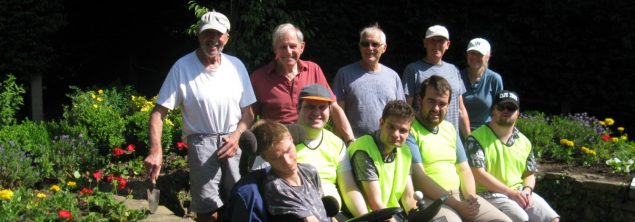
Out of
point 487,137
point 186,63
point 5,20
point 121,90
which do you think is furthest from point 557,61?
point 5,20

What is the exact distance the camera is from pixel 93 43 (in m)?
10.0

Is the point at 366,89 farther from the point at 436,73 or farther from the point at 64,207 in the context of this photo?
the point at 64,207

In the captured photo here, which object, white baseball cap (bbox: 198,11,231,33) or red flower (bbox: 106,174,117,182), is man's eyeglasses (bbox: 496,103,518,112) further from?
red flower (bbox: 106,174,117,182)

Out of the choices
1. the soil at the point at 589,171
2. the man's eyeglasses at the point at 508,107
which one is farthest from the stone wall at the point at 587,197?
the man's eyeglasses at the point at 508,107

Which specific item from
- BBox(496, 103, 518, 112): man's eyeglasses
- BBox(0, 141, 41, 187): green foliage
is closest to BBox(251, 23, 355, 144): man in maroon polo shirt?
BBox(496, 103, 518, 112): man's eyeglasses

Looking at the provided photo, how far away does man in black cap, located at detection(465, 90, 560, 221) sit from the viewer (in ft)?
14.6

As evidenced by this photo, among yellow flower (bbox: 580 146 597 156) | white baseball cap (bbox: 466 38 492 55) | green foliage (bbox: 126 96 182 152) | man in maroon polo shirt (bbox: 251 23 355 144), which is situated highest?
white baseball cap (bbox: 466 38 492 55)

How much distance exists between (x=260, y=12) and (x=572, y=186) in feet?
12.0

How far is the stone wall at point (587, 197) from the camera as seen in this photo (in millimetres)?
5547

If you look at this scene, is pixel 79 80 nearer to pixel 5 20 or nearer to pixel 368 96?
pixel 5 20

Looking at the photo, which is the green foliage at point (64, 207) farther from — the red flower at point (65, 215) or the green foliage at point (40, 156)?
the green foliage at point (40, 156)

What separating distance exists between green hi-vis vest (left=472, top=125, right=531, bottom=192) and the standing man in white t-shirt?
151 centimetres

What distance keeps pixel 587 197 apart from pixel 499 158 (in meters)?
1.54

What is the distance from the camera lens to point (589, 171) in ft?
19.8
